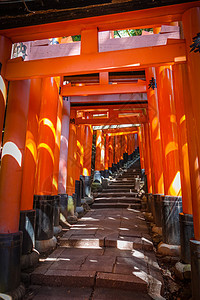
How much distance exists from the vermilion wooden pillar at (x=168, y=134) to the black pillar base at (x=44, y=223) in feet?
9.04

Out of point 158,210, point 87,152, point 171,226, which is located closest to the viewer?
point 171,226

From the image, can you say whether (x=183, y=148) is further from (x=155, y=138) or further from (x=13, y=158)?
(x=13, y=158)

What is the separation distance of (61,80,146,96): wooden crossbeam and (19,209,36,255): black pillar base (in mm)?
3687

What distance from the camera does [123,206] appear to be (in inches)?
328

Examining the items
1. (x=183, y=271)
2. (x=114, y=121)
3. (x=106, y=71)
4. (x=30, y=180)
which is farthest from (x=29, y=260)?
(x=114, y=121)

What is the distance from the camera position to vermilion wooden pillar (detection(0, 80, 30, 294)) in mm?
2670

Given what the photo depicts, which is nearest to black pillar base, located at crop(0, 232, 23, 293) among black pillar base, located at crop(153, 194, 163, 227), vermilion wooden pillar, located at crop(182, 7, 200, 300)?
vermilion wooden pillar, located at crop(182, 7, 200, 300)

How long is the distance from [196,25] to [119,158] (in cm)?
1995

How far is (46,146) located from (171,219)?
10.9 feet

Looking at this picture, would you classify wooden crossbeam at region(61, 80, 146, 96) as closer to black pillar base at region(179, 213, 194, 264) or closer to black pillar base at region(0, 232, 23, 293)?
black pillar base at region(179, 213, 194, 264)

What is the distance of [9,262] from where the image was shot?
2.67 metres

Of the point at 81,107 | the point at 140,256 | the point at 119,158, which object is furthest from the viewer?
the point at 119,158

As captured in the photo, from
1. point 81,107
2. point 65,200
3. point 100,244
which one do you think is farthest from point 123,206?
point 81,107

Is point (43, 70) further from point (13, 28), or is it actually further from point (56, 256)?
point (56, 256)
